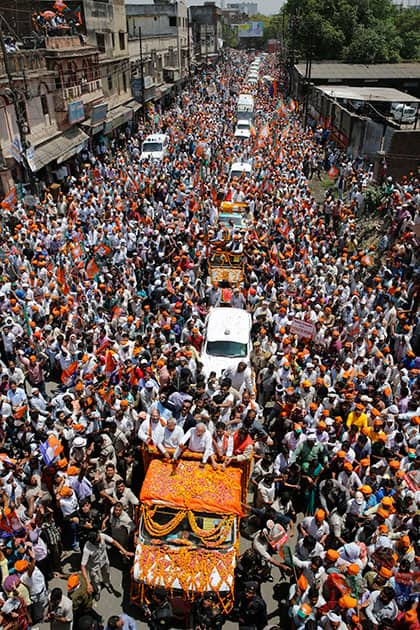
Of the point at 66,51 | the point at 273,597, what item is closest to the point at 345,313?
the point at 273,597

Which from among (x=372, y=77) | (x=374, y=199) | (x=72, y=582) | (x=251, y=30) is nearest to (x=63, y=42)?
(x=374, y=199)

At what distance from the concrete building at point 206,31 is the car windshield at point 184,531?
7081 centimetres

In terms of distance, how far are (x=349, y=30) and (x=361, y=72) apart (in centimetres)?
1306

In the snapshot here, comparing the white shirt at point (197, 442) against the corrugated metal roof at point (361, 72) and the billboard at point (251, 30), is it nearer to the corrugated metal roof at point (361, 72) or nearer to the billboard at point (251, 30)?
the corrugated metal roof at point (361, 72)

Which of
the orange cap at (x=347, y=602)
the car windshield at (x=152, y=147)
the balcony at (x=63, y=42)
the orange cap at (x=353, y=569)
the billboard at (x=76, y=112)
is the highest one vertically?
the balcony at (x=63, y=42)

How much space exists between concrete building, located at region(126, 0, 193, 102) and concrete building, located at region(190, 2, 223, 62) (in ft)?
46.4

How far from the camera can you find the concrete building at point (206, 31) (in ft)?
235

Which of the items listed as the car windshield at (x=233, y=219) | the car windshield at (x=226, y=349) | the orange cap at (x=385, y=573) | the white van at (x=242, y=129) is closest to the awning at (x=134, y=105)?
the white van at (x=242, y=129)

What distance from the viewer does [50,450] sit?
6918 mm

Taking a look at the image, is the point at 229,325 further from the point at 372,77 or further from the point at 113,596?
the point at 372,77

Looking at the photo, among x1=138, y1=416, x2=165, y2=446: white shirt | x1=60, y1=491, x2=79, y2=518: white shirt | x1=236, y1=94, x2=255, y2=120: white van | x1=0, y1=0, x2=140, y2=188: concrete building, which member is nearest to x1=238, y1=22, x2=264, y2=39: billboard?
x1=236, y1=94, x2=255, y2=120: white van

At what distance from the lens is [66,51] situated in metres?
22.6

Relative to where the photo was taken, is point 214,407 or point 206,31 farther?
point 206,31

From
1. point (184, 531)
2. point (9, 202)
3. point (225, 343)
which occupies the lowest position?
point (184, 531)
